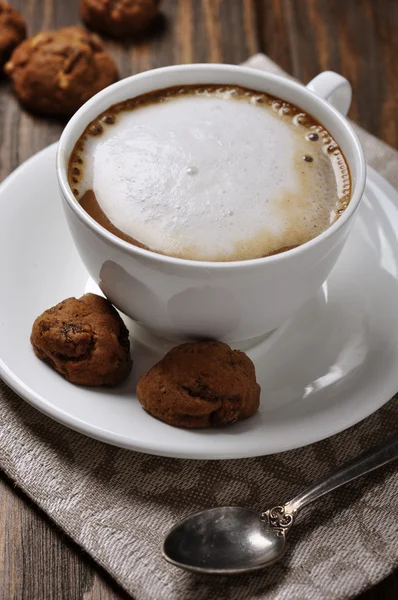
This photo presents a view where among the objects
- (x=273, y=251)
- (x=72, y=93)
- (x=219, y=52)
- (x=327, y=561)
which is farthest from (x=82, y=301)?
(x=219, y=52)

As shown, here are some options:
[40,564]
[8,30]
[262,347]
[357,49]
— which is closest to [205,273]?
[262,347]

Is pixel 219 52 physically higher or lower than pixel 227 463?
higher

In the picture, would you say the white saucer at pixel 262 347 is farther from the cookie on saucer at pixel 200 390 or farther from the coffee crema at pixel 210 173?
the coffee crema at pixel 210 173

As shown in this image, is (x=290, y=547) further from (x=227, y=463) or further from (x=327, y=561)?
(x=227, y=463)

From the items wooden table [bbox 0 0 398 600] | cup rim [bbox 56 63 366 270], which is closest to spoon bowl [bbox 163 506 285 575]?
cup rim [bbox 56 63 366 270]

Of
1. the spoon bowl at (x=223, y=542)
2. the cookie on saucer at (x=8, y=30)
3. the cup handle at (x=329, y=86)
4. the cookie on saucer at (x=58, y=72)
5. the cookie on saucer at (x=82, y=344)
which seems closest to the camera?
the spoon bowl at (x=223, y=542)

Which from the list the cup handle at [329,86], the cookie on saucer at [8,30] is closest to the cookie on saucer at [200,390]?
the cup handle at [329,86]
